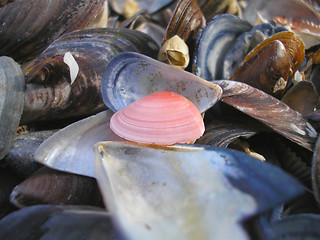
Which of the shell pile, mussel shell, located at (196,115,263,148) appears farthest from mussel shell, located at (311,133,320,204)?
mussel shell, located at (196,115,263,148)

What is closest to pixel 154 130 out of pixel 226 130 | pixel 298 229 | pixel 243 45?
pixel 226 130

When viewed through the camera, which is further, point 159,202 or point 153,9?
point 153,9

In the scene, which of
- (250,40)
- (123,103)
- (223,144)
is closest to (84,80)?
(123,103)

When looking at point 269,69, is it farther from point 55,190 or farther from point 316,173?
point 55,190

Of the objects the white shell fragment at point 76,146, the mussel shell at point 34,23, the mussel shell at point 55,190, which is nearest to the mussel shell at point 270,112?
the white shell fragment at point 76,146

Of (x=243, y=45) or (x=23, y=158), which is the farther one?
(x=243, y=45)

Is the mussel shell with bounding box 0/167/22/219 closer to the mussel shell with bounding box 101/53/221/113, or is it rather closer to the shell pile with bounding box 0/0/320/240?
the shell pile with bounding box 0/0/320/240

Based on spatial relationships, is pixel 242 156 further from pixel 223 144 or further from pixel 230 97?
pixel 230 97
